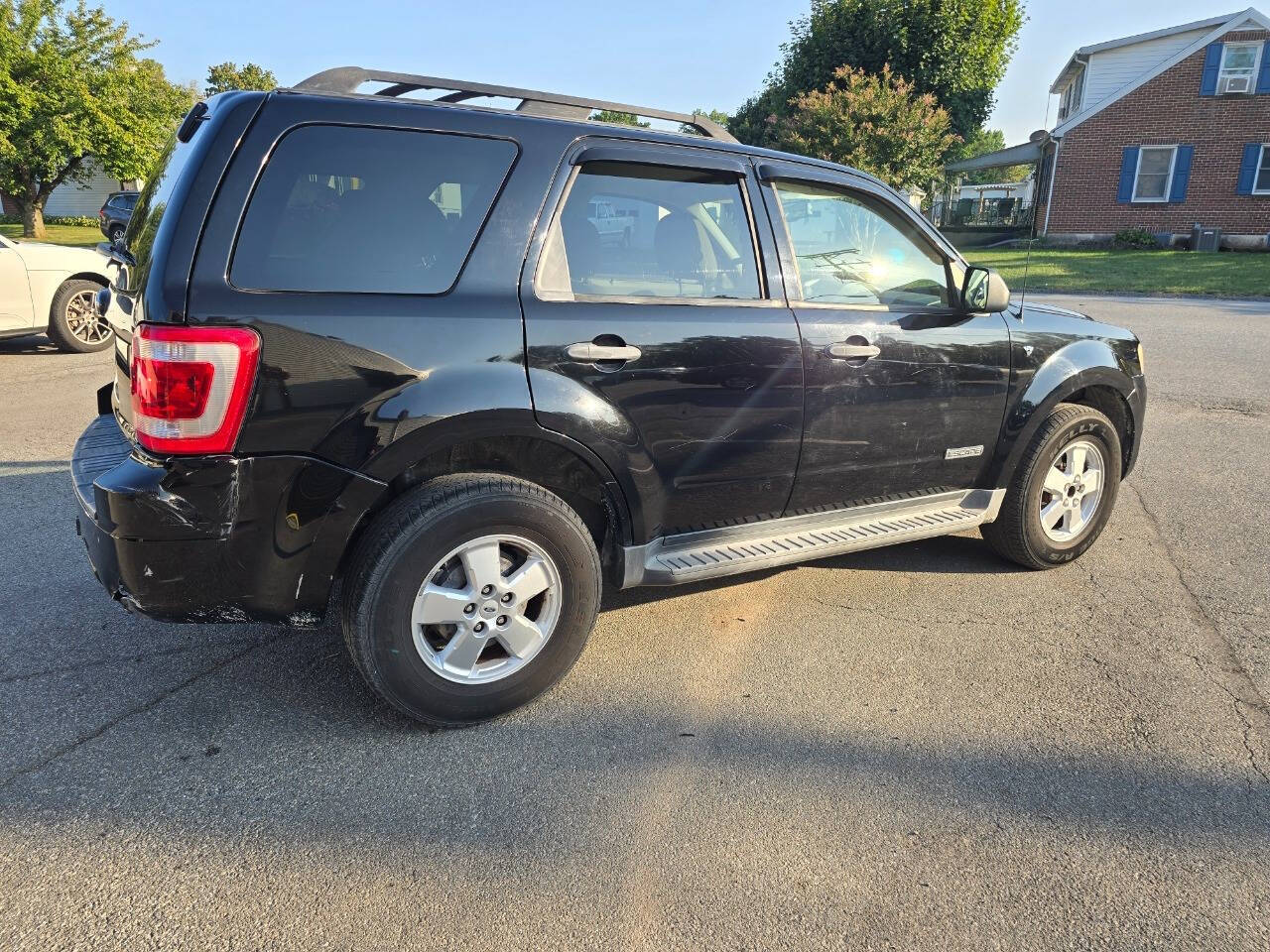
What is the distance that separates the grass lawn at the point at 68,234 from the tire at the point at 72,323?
1709 centimetres

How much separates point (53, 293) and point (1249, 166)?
2917 cm

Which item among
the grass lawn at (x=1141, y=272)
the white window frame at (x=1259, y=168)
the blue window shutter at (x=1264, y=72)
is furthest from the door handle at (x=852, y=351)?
the blue window shutter at (x=1264, y=72)

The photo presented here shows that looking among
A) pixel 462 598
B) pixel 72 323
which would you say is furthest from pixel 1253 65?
pixel 462 598

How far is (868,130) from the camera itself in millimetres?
21375

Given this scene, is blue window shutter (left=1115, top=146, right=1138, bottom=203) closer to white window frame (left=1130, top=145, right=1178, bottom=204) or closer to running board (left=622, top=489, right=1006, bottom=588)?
white window frame (left=1130, top=145, right=1178, bottom=204)

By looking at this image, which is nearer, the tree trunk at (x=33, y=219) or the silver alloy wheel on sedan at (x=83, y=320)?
the silver alloy wheel on sedan at (x=83, y=320)

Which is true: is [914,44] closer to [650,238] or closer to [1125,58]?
[1125,58]

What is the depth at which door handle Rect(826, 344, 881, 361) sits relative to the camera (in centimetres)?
340

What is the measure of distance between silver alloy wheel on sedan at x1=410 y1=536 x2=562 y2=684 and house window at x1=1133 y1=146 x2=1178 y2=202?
29463 millimetres

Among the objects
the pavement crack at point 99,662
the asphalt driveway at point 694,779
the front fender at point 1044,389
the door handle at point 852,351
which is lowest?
the asphalt driveway at point 694,779

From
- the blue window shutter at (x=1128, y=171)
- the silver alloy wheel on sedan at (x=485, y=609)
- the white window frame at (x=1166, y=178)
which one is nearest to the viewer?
the silver alloy wheel on sedan at (x=485, y=609)

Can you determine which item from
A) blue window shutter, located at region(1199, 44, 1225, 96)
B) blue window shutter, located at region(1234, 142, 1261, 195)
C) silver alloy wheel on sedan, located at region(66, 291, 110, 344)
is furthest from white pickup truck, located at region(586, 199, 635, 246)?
blue window shutter, located at region(1199, 44, 1225, 96)

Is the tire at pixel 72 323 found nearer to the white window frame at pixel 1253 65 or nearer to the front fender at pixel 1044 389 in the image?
the front fender at pixel 1044 389

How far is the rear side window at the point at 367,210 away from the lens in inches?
99.4
